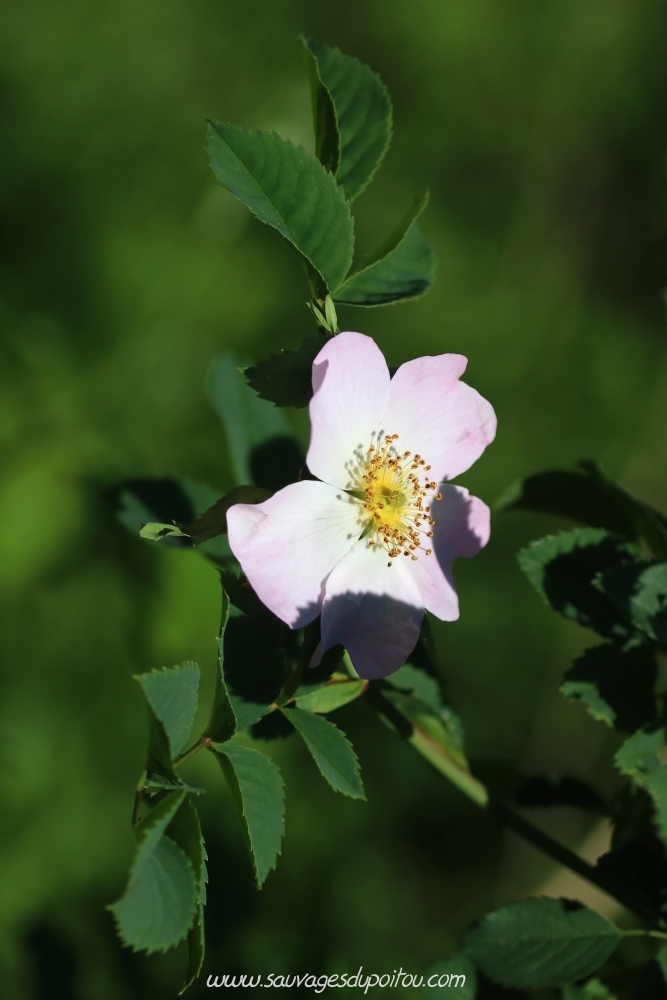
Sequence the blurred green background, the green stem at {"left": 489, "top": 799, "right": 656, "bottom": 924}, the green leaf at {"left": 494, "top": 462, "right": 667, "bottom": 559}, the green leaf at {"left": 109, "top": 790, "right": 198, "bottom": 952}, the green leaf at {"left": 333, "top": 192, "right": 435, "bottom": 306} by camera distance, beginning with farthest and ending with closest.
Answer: the blurred green background → the green leaf at {"left": 494, "top": 462, "right": 667, "bottom": 559} → the green stem at {"left": 489, "top": 799, "right": 656, "bottom": 924} → the green leaf at {"left": 333, "top": 192, "right": 435, "bottom": 306} → the green leaf at {"left": 109, "top": 790, "right": 198, "bottom": 952}

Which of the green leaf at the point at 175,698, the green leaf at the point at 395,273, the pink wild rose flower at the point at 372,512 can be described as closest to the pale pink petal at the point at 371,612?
the pink wild rose flower at the point at 372,512

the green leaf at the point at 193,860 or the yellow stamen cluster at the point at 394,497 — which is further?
the yellow stamen cluster at the point at 394,497

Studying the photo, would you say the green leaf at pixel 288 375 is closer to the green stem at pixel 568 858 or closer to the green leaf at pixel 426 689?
the green leaf at pixel 426 689

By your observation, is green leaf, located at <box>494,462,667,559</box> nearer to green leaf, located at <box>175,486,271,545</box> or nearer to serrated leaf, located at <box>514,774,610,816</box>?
serrated leaf, located at <box>514,774,610,816</box>

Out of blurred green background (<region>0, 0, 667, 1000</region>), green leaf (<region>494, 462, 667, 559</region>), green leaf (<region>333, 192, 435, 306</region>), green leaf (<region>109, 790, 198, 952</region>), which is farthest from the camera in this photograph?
blurred green background (<region>0, 0, 667, 1000</region>)

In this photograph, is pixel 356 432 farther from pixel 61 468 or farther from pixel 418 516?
pixel 61 468

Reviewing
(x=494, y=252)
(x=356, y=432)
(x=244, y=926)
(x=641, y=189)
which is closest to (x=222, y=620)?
(x=356, y=432)

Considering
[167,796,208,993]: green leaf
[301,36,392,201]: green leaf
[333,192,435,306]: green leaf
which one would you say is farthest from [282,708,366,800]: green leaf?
[301,36,392,201]: green leaf
